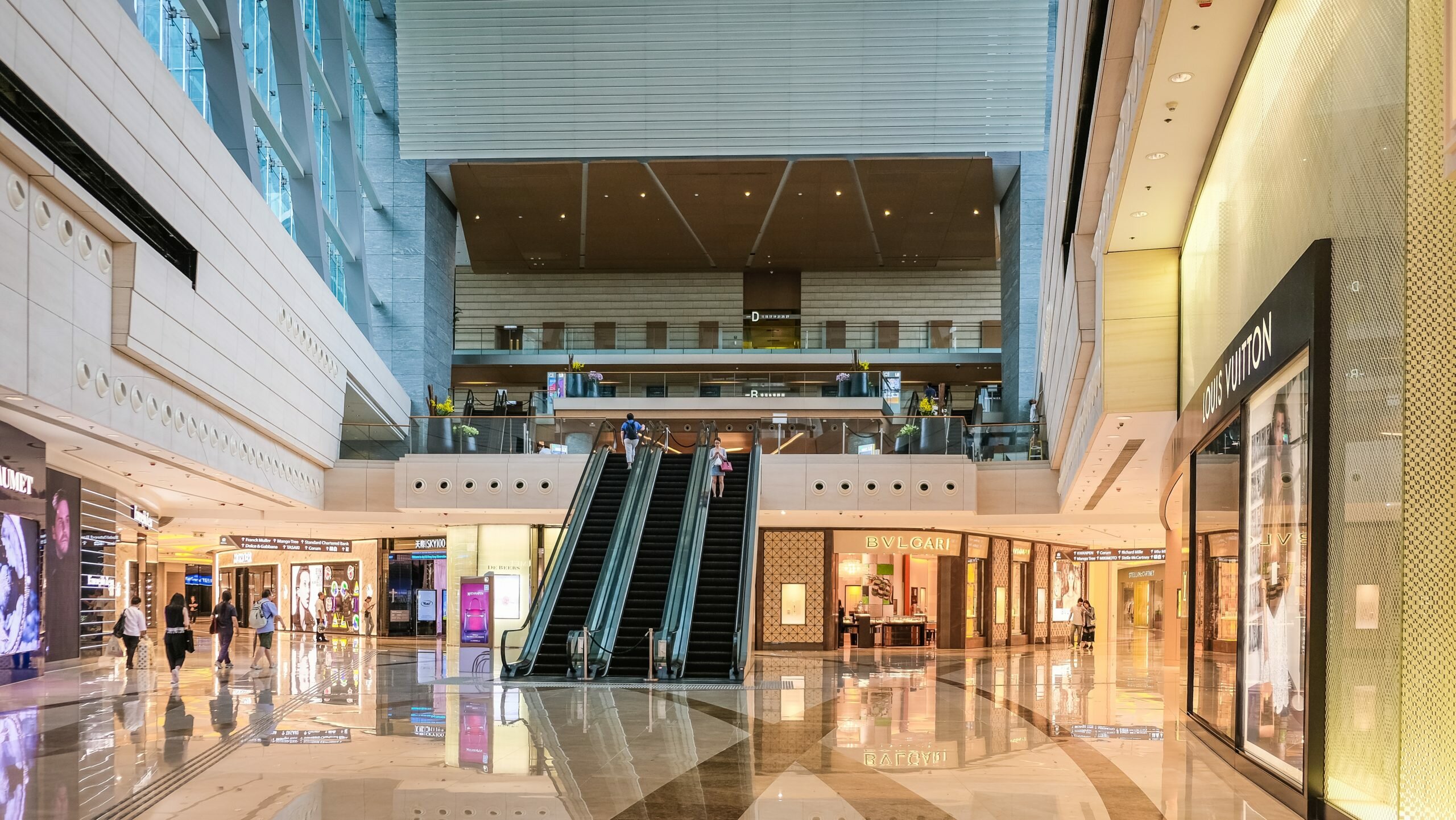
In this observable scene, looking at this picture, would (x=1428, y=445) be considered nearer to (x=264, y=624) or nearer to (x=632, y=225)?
(x=264, y=624)

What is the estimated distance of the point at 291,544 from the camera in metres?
28.4

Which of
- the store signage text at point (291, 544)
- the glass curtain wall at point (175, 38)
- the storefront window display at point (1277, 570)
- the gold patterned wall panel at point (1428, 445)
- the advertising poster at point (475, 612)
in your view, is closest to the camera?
the gold patterned wall panel at point (1428, 445)

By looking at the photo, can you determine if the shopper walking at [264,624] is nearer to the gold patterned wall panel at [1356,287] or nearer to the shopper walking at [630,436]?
the shopper walking at [630,436]

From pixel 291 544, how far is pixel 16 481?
49.4 ft

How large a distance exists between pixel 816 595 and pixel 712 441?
584 cm

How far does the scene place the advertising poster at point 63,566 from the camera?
16062mm

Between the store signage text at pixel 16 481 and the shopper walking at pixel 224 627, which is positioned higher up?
the store signage text at pixel 16 481

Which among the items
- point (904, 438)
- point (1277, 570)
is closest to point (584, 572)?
point (904, 438)

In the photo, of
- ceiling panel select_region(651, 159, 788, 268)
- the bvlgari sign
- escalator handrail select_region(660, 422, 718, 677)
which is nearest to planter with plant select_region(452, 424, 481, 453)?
escalator handrail select_region(660, 422, 718, 677)

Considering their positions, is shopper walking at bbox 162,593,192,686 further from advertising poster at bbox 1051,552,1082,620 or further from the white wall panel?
advertising poster at bbox 1051,552,1082,620

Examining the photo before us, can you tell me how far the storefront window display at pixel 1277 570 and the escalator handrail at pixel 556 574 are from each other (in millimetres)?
9624

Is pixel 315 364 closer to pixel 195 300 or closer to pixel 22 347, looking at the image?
pixel 195 300

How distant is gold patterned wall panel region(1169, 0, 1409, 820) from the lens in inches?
204

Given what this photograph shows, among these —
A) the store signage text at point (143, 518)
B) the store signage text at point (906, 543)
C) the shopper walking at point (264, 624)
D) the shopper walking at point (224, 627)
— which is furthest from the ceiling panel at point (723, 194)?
the shopper walking at point (224, 627)
